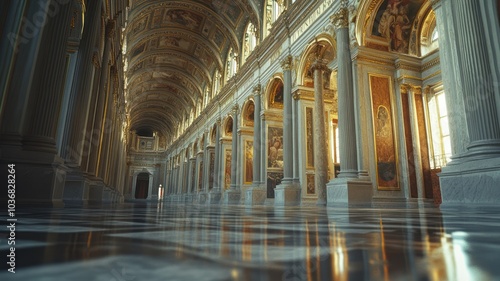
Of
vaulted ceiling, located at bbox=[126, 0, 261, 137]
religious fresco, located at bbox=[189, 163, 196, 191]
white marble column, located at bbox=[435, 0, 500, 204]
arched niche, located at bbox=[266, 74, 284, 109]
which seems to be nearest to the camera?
white marble column, located at bbox=[435, 0, 500, 204]

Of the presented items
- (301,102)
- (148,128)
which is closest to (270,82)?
(301,102)

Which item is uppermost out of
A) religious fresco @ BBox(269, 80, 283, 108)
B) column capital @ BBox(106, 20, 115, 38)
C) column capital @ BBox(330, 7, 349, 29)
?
column capital @ BBox(106, 20, 115, 38)

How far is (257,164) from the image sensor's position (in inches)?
471

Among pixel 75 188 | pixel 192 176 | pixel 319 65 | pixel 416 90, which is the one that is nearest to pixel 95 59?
pixel 75 188

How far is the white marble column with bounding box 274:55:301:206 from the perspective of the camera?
9055 millimetres

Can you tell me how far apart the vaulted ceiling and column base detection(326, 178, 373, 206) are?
29.3 ft

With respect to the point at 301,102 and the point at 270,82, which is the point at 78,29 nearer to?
the point at 301,102

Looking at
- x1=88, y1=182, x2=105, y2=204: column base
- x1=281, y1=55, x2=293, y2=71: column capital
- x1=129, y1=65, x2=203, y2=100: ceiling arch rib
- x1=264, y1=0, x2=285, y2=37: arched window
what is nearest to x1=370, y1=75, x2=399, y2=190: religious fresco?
x1=281, y1=55, x2=293, y2=71: column capital

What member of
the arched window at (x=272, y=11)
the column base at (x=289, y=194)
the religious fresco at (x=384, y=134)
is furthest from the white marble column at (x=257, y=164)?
the religious fresco at (x=384, y=134)

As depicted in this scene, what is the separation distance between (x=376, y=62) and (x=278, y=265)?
798 cm

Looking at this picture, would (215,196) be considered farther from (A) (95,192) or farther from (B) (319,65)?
(B) (319,65)

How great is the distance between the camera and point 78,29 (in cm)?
607

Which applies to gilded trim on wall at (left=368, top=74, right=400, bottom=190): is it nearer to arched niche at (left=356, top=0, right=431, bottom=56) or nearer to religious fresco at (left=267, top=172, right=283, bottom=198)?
arched niche at (left=356, top=0, right=431, bottom=56)

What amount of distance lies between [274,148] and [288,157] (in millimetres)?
2297
